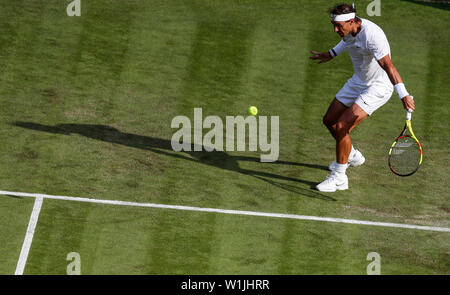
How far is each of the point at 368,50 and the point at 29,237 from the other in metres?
5.20

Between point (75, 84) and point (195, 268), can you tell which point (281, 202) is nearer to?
point (195, 268)

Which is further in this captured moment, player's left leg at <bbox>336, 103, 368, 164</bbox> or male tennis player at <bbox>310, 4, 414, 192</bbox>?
player's left leg at <bbox>336, 103, 368, 164</bbox>

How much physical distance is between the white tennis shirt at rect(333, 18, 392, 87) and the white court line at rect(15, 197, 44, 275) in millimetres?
4799

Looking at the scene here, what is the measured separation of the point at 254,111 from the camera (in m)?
14.4

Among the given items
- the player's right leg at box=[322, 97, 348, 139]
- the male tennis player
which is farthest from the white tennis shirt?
the player's right leg at box=[322, 97, 348, 139]

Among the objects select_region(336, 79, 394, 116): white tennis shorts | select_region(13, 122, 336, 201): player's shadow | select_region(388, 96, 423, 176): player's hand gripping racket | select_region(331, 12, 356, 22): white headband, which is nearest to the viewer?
select_region(331, 12, 356, 22): white headband

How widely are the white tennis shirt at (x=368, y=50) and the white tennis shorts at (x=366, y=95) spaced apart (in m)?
0.07

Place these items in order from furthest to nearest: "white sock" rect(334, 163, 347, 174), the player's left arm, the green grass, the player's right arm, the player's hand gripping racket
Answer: the player's right arm < "white sock" rect(334, 163, 347, 174) < the player's hand gripping racket < the player's left arm < the green grass

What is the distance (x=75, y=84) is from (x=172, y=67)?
1.91 m

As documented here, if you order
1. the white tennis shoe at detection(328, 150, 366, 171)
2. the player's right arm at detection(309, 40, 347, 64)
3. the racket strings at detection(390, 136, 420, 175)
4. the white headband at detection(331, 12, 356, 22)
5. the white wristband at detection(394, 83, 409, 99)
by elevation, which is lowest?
the racket strings at detection(390, 136, 420, 175)

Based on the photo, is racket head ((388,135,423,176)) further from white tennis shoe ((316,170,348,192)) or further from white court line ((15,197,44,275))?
white court line ((15,197,44,275))

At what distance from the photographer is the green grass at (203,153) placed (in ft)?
35.5

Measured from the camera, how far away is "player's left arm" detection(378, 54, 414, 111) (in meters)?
11.2

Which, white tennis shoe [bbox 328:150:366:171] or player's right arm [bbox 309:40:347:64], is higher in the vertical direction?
player's right arm [bbox 309:40:347:64]
